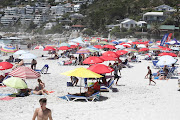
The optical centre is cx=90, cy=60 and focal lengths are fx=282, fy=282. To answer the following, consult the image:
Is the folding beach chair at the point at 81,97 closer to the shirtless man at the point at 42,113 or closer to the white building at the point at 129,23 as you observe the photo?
the shirtless man at the point at 42,113

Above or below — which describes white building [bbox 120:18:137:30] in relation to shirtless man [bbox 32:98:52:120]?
below

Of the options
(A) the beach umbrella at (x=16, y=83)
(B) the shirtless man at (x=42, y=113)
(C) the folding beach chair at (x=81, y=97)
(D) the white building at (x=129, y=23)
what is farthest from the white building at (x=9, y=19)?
(B) the shirtless man at (x=42, y=113)

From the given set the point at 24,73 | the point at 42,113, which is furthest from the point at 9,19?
the point at 42,113

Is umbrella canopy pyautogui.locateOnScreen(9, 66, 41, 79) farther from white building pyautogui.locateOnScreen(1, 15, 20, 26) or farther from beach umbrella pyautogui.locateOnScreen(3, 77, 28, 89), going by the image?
white building pyautogui.locateOnScreen(1, 15, 20, 26)

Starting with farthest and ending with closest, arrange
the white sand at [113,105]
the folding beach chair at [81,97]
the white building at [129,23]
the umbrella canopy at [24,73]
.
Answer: the white building at [129,23] < the umbrella canopy at [24,73] < the folding beach chair at [81,97] < the white sand at [113,105]

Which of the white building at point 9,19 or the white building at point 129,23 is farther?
the white building at point 9,19

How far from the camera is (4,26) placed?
17375cm

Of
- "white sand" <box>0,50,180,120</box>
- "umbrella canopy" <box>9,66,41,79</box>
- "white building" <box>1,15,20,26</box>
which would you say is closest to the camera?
"white sand" <box>0,50,180,120</box>

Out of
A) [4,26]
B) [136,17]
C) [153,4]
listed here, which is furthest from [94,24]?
[4,26]

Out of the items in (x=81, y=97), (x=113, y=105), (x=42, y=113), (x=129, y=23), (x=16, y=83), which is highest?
(x=42, y=113)

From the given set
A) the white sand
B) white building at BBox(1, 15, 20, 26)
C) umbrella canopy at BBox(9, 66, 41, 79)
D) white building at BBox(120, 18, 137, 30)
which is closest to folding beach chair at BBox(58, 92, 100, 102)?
the white sand

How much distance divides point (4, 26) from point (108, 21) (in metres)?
104

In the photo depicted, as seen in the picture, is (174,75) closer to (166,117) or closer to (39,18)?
(166,117)

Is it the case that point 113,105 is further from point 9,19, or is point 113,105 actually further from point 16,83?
point 9,19
